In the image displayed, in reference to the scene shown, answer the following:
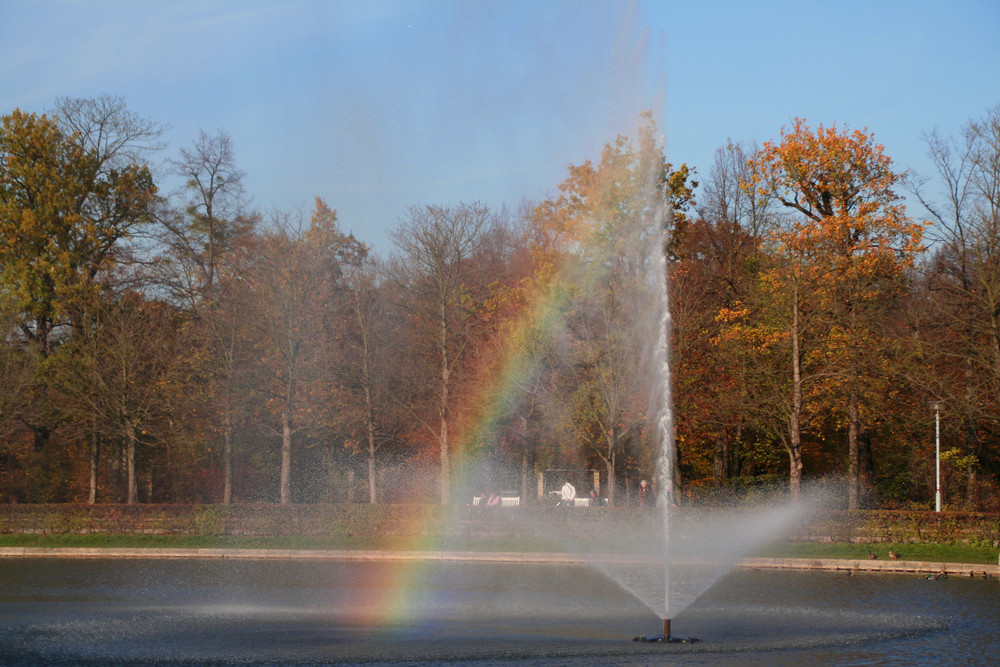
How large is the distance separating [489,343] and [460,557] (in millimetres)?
12406

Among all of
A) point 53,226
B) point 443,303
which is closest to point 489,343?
point 443,303

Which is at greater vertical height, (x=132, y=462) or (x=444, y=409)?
(x=444, y=409)

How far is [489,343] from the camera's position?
38969 mm

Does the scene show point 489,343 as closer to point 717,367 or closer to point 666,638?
point 717,367

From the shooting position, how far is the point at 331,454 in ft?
159

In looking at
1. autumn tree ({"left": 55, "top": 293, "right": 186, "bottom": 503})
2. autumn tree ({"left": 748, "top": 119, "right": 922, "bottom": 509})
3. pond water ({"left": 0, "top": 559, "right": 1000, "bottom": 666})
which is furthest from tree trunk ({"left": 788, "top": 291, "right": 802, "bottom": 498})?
autumn tree ({"left": 55, "top": 293, "right": 186, "bottom": 503})

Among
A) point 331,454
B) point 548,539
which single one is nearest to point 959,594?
point 548,539

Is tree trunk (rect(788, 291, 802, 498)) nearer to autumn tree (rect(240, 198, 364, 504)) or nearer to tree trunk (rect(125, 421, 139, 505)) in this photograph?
autumn tree (rect(240, 198, 364, 504))

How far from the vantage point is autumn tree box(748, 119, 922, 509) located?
35656 millimetres

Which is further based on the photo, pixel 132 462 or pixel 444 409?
pixel 444 409

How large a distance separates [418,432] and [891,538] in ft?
76.4

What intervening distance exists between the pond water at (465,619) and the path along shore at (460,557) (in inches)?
38.3

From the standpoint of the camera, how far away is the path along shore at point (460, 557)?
2531cm

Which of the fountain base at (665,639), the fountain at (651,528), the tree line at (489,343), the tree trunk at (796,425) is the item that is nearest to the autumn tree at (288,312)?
the tree line at (489,343)
